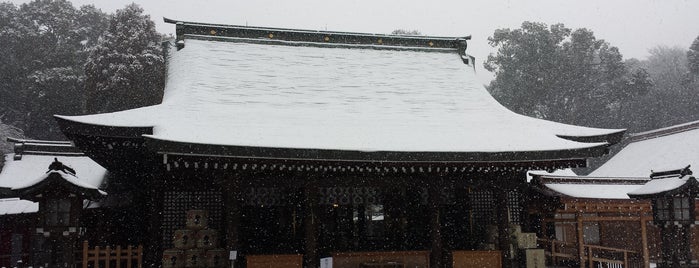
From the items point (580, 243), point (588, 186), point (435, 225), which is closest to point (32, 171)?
point (435, 225)

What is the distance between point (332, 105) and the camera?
13938 millimetres

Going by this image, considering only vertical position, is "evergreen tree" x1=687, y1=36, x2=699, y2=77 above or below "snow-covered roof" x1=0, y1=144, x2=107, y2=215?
above

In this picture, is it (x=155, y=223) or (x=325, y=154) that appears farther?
(x=155, y=223)

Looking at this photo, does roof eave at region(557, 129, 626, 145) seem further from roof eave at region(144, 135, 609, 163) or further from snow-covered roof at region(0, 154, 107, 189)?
snow-covered roof at region(0, 154, 107, 189)

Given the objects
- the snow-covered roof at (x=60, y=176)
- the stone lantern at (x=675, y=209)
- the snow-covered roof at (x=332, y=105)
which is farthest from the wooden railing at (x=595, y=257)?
the snow-covered roof at (x=60, y=176)

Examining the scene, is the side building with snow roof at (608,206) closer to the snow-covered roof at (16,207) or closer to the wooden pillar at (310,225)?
the wooden pillar at (310,225)

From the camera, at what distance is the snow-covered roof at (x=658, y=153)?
76.3ft

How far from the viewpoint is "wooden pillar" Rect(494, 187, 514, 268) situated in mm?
13086

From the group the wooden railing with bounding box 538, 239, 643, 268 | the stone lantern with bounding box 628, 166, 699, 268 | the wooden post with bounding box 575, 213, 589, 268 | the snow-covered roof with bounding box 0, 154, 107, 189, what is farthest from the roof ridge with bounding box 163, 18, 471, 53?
the stone lantern with bounding box 628, 166, 699, 268

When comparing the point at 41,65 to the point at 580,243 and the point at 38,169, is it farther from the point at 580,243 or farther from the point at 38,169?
the point at 580,243

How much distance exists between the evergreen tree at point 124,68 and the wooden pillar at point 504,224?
20.1 meters

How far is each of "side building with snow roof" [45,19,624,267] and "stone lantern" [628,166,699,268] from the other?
1.46 meters

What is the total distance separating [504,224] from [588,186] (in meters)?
5.81

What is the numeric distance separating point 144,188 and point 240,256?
292 cm
